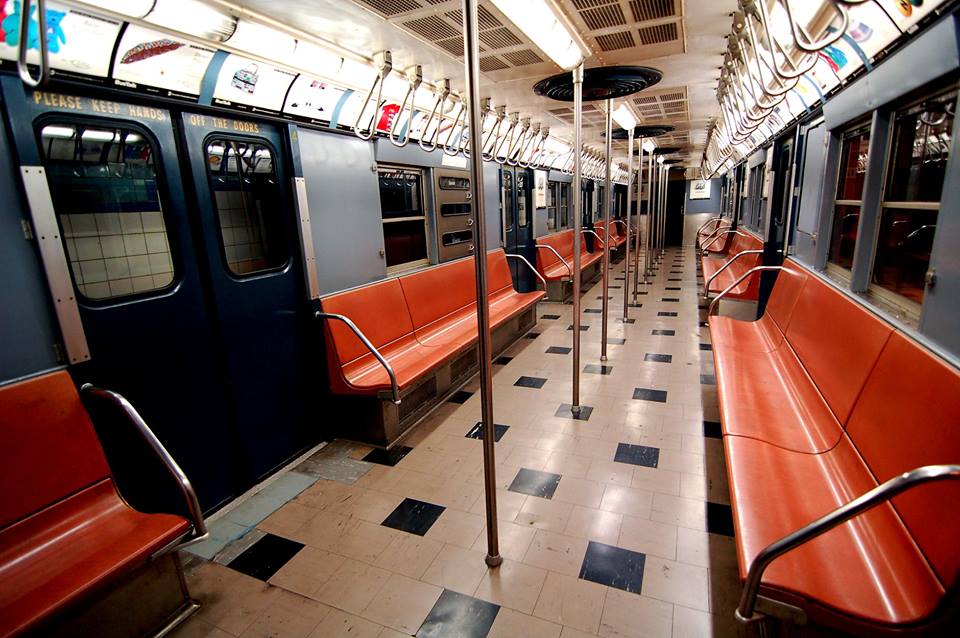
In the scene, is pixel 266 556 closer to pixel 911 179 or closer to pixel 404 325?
pixel 404 325

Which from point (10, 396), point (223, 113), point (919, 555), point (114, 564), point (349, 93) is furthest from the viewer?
point (349, 93)

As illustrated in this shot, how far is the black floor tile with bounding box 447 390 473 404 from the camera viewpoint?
3994mm

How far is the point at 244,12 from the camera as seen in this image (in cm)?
219

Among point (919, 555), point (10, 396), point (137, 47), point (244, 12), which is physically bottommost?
point (919, 555)

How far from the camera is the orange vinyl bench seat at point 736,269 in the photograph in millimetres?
5297

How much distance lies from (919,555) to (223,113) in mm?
3495

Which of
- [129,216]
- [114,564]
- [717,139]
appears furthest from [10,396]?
[717,139]

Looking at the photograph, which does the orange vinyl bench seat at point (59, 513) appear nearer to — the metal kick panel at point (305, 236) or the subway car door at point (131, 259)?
the subway car door at point (131, 259)

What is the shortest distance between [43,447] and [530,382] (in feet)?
10.9

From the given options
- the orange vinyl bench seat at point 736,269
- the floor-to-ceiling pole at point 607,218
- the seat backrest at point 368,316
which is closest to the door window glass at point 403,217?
the seat backrest at point 368,316

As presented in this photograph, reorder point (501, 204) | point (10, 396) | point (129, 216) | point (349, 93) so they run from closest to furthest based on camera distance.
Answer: point (10, 396) < point (129, 216) < point (349, 93) < point (501, 204)

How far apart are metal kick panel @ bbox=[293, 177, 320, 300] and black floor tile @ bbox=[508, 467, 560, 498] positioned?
5.98 ft

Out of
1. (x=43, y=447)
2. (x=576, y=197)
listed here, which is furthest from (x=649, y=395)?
(x=43, y=447)

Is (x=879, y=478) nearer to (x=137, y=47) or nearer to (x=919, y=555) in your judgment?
(x=919, y=555)
